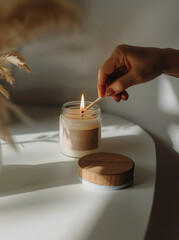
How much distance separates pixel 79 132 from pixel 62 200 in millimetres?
192

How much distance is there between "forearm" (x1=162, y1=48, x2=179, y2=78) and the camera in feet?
2.79

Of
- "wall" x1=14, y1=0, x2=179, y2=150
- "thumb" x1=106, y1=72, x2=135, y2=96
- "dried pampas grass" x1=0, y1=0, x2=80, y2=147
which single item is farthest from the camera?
"wall" x1=14, y1=0, x2=179, y2=150

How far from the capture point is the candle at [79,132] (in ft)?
2.57

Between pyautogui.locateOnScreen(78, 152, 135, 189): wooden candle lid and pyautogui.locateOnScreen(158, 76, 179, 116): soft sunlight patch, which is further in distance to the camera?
pyautogui.locateOnScreen(158, 76, 179, 116): soft sunlight patch

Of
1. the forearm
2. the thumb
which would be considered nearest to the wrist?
the forearm

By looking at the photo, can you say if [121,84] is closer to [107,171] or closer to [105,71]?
[105,71]

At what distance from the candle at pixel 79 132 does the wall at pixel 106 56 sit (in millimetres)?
306

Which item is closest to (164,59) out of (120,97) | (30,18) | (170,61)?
(170,61)

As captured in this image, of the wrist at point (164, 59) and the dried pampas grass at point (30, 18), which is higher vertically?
the dried pampas grass at point (30, 18)

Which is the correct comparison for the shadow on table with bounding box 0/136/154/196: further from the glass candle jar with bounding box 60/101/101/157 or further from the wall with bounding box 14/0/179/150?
the wall with bounding box 14/0/179/150

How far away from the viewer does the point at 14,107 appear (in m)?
1.12

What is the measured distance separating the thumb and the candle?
6 centimetres

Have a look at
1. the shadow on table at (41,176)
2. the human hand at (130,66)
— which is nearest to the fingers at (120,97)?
the human hand at (130,66)

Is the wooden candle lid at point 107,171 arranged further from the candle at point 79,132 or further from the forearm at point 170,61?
the forearm at point 170,61
